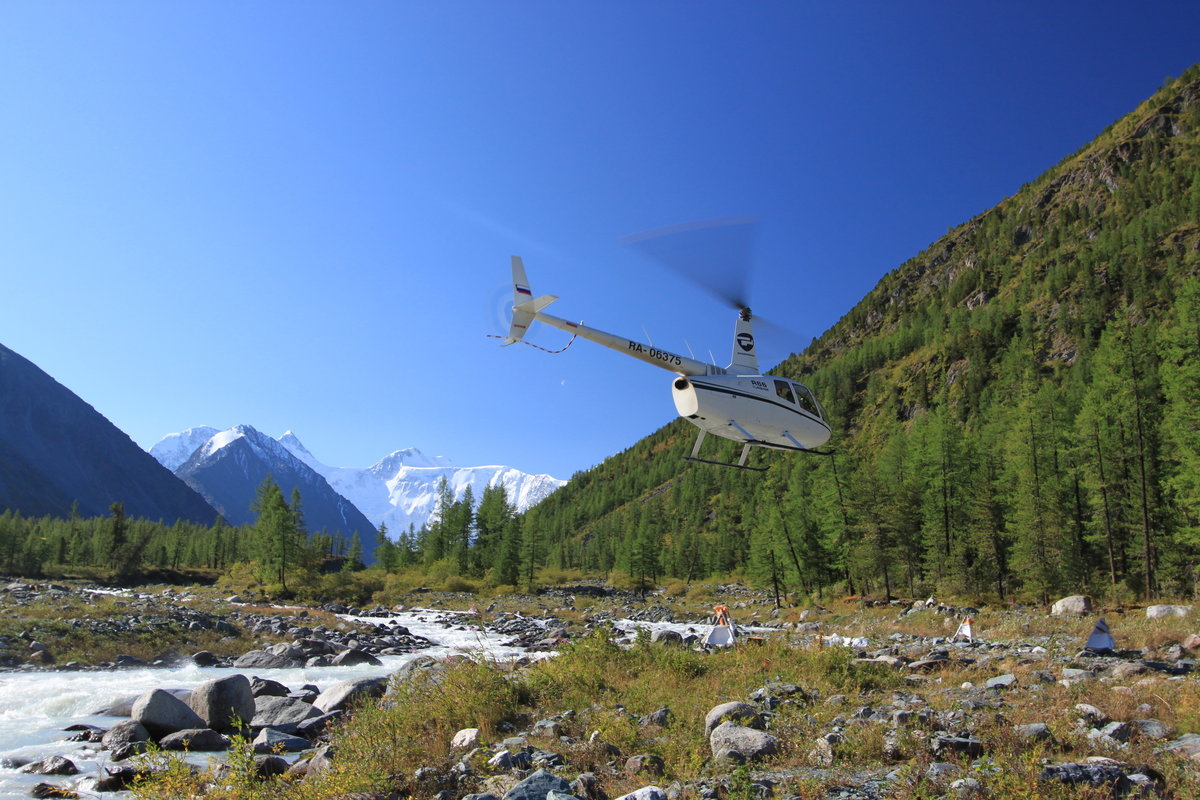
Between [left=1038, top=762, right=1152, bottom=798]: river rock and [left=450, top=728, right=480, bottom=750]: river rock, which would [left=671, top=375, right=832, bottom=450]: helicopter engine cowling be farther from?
[left=1038, top=762, right=1152, bottom=798]: river rock

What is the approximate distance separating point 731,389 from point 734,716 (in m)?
10.3

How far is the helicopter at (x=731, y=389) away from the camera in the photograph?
1711 cm

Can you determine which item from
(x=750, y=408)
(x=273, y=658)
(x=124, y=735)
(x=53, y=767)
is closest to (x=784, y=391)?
(x=750, y=408)

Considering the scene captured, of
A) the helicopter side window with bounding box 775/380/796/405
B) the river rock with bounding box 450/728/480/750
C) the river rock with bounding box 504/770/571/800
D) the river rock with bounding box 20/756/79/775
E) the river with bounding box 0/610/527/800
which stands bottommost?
the river with bounding box 0/610/527/800

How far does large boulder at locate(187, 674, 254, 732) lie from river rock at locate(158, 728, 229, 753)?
28.3 inches

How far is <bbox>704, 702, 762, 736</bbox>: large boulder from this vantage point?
934 cm

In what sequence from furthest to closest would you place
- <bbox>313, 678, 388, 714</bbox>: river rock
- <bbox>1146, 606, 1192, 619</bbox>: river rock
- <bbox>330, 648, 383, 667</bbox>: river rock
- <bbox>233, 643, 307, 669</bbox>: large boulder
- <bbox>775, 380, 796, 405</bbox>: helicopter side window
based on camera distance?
<bbox>330, 648, 383, 667</bbox>: river rock < <bbox>233, 643, 307, 669</bbox>: large boulder < <bbox>1146, 606, 1192, 619</bbox>: river rock < <bbox>775, 380, 796, 405</bbox>: helicopter side window < <bbox>313, 678, 388, 714</bbox>: river rock

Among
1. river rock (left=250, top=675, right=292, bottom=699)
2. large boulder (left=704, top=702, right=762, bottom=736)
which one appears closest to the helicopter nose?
large boulder (left=704, top=702, right=762, bottom=736)

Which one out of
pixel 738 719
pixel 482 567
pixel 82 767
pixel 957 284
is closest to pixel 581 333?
pixel 738 719

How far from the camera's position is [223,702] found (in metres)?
14.6

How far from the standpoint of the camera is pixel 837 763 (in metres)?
7.62

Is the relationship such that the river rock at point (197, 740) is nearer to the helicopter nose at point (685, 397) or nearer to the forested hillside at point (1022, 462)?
the helicopter nose at point (685, 397)

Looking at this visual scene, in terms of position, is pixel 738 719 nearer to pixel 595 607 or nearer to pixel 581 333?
pixel 581 333

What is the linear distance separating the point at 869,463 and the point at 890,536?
22.7 feet
